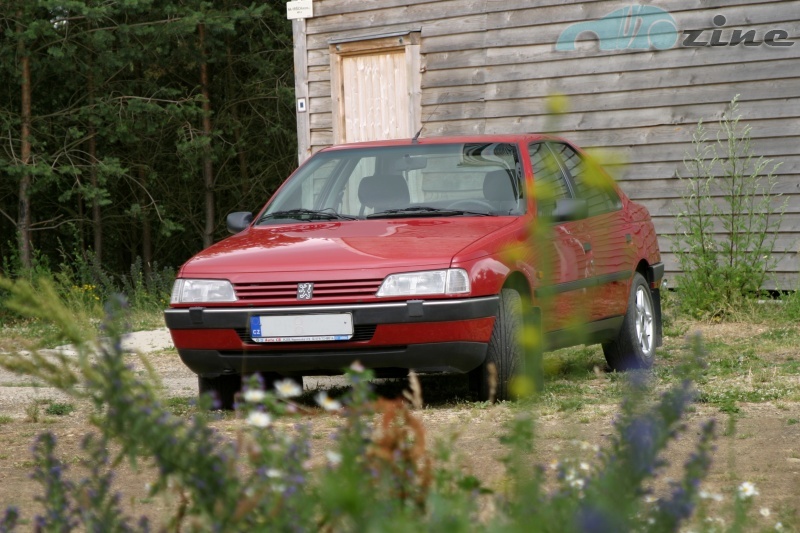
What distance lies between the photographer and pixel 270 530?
212cm

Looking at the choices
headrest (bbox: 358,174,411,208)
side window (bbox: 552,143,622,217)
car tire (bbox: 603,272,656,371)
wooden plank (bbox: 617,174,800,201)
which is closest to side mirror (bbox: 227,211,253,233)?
headrest (bbox: 358,174,411,208)

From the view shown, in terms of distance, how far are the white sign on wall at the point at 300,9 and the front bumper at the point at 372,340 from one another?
8.94 metres

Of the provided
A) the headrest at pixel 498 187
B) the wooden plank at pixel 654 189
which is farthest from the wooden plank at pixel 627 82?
the headrest at pixel 498 187

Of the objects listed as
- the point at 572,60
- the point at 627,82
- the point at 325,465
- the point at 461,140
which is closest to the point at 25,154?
the point at 572,60

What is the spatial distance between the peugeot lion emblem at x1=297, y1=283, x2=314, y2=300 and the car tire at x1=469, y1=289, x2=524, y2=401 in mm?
923

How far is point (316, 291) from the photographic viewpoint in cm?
614

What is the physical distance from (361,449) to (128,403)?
410 mm

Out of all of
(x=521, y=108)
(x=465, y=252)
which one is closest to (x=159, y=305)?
(x=521, y=108)

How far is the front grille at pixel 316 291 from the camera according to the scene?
20.0 ft

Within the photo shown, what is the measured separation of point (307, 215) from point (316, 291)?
1257mm

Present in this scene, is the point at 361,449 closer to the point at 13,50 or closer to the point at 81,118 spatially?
→ the point at 13,50

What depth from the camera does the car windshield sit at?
7.12 metres

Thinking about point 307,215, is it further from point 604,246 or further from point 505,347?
point 604,246

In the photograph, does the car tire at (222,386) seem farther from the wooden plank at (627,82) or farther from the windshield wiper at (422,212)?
the wooden plank at (627,82)
